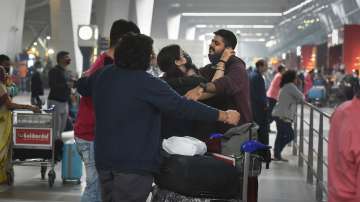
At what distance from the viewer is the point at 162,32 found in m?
44.5


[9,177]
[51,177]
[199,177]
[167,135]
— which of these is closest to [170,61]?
[167,135]

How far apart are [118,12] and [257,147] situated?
27.8 m

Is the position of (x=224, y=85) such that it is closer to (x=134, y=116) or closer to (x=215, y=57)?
(x=215, y=57)

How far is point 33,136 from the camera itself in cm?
890

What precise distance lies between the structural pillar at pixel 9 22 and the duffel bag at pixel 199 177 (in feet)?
64.0

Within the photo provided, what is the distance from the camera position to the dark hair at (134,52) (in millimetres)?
3980

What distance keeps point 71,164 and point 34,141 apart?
0.55 meters

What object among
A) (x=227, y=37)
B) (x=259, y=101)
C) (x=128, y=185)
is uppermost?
(x=227, y=37)

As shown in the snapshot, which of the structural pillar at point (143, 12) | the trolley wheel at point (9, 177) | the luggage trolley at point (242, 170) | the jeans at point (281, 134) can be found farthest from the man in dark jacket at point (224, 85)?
the structural pillar at point (143, 12)

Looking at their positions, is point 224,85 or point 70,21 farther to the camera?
point 70,21

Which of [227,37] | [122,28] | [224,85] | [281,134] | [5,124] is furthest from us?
[281,134]

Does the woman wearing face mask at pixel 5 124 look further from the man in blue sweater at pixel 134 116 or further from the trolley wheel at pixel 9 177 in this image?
the man in blue sweater at pixel 134 116

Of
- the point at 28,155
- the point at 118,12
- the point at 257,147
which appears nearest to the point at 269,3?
the point at 118,12

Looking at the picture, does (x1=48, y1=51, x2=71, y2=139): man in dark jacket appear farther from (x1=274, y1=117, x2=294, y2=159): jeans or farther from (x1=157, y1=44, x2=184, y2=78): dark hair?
(x1=157, y1=44, x2=184, y2=78): dark hair
